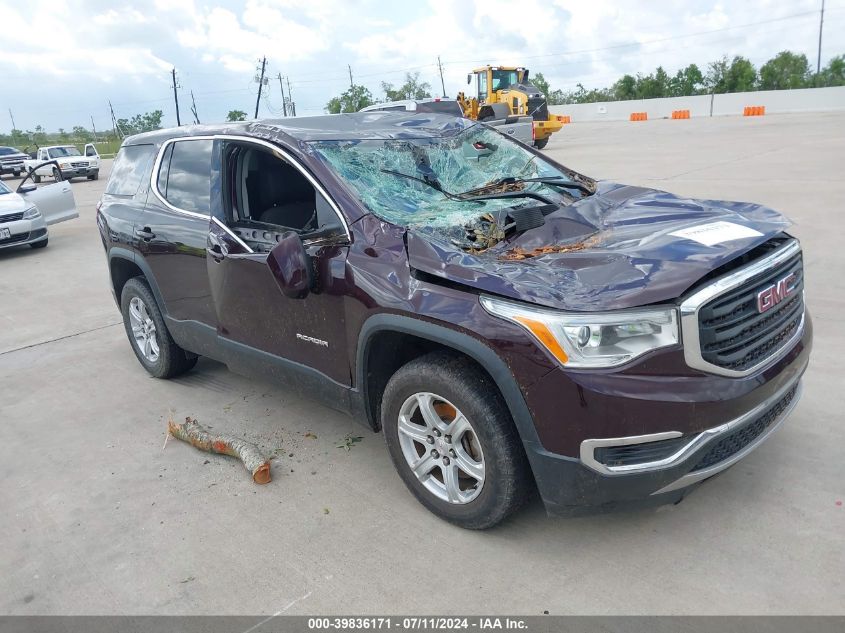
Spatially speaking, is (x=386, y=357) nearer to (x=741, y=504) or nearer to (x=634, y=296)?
(x=634, y=296)

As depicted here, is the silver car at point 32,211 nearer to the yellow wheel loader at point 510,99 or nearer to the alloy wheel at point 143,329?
the alloy wheel at point 143,329

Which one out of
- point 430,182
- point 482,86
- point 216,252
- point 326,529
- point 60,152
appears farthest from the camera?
point 60,152

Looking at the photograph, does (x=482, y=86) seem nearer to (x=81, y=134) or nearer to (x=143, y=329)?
(x=143, y=329)

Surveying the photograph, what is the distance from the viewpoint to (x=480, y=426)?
2777 millimetres

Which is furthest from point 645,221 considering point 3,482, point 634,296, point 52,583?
point 3,482

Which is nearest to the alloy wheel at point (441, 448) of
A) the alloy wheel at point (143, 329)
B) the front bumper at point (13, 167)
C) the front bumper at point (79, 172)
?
the alloy wheel at point (143, 329)

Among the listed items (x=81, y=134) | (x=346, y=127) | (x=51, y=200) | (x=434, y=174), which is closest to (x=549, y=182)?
(x=434, y=174)

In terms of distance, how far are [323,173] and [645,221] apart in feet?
5.39

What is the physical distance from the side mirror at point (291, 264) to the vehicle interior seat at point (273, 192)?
695 millimetres

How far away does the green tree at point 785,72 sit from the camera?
60.1 meters

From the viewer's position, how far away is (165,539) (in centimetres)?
324

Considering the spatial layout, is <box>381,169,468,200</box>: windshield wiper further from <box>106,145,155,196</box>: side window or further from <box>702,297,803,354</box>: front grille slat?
<box>106,145,155,196</box>: side window

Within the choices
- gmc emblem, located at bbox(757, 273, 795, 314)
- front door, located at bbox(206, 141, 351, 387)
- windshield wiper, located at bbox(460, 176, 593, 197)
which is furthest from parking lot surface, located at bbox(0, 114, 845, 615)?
windshield wiper, located at bbox(460, 176, 593, 197)

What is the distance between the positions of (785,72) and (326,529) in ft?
241
